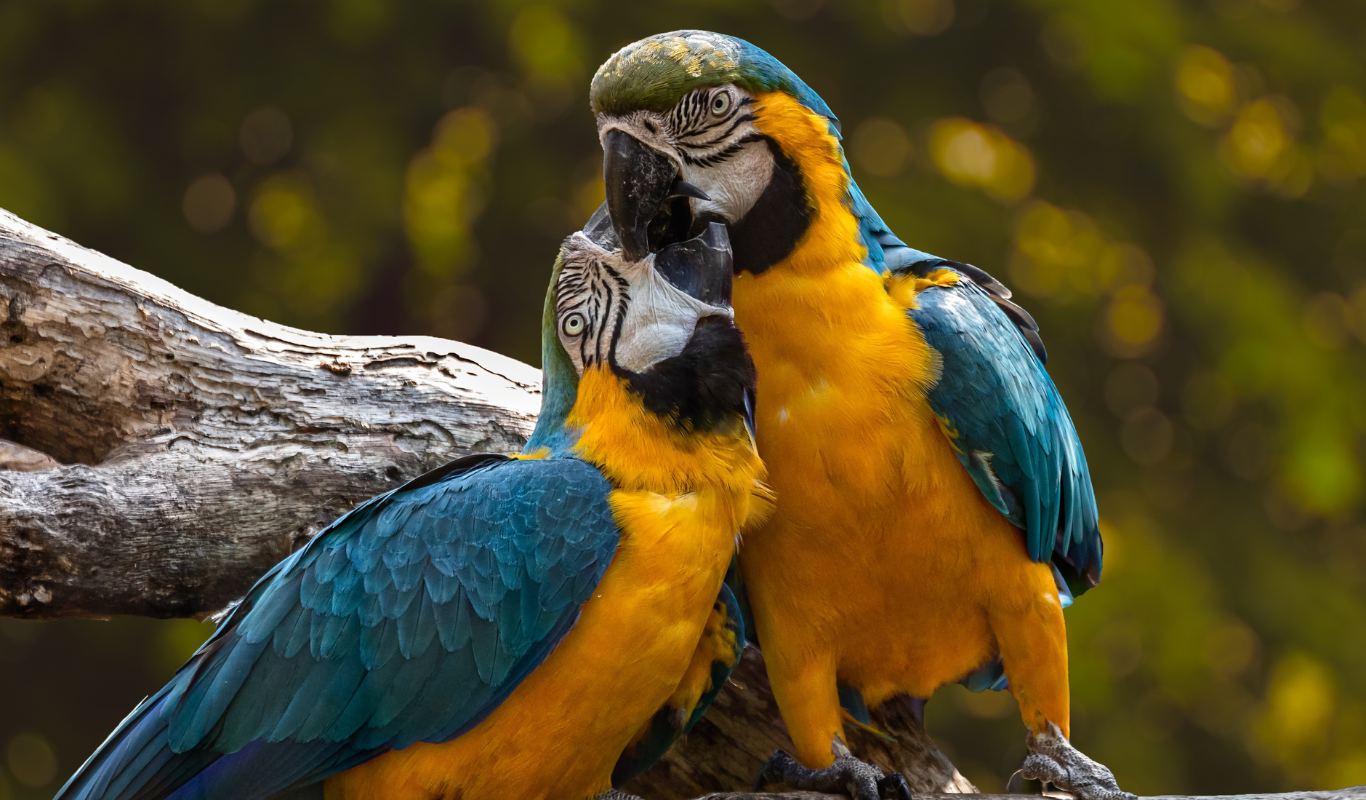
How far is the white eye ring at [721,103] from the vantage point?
2221 millimetres

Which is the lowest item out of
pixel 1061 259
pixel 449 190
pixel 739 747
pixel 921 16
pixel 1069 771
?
pixel 739 747

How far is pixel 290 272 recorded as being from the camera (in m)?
5.72

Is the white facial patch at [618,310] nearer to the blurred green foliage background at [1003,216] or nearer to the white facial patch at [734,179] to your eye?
the white facial patch at [734,179]

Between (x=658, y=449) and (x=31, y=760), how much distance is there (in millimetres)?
5367

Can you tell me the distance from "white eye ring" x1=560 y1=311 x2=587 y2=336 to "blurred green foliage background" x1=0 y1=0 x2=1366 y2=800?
10.3 feet

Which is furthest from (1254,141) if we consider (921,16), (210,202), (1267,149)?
(210,202)

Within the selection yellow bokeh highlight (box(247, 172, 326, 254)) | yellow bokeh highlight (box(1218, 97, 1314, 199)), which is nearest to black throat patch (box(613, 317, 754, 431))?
yellow bokeh highlight (box(247, 172, 326, 254))

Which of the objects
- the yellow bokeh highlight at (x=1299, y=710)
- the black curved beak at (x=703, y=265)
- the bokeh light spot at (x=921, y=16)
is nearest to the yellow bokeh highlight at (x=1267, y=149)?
the bokeh light spot at (x=921, y=16)

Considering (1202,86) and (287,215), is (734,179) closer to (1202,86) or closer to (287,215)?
(287,215)

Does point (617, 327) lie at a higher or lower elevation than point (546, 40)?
lower

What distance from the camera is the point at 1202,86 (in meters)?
5.58

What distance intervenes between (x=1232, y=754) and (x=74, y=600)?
5547mm

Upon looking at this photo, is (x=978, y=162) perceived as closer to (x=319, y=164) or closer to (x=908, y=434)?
(x=319, y=164)

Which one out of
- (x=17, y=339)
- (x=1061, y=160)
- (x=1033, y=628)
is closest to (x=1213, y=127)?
(x=1061, y=160)
